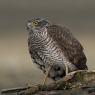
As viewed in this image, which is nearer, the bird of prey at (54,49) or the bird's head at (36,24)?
the bird's head at (36,24)

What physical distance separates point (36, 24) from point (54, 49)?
499 mm

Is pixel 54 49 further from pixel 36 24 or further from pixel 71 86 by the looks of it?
pixel 71 86

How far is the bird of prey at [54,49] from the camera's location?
13.3m

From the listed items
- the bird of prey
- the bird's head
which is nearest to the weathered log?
the bird of prey

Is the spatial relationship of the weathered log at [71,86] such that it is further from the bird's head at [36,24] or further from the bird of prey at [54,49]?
the bird's head at [36,24]

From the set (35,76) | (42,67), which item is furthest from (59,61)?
(35,76)

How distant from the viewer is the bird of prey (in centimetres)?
1334

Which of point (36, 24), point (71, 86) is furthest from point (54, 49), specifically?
point (71, 86)

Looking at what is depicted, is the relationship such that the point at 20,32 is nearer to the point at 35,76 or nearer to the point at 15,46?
the point at 15,46

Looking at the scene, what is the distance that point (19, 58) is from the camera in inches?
842

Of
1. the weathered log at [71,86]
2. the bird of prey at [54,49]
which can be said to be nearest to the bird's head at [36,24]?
the bird of prey at [54,49]

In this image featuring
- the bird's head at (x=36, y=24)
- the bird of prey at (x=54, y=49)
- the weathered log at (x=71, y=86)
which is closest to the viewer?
the weathered log at (x=71, y=86)

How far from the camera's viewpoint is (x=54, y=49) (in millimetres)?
13508

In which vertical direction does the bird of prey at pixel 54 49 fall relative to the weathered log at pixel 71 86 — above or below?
above
